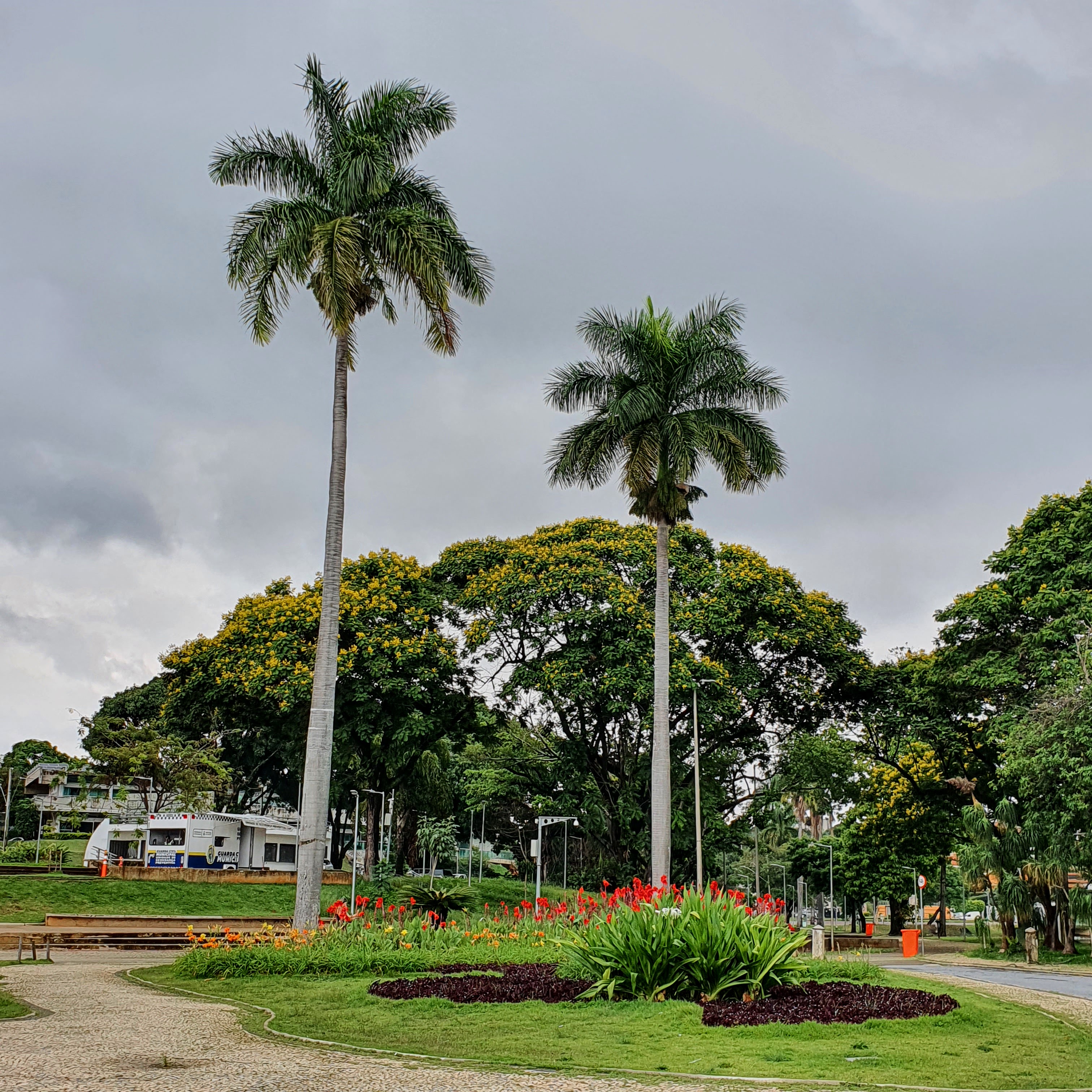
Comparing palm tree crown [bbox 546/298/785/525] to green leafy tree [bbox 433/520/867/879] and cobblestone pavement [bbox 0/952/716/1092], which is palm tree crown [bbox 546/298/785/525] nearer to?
green leafy tree [bbox 433/520/867/879]

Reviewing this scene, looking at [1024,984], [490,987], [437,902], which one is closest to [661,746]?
[437,902]

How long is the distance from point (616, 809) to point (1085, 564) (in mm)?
14848

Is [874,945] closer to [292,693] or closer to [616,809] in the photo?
[616,809]

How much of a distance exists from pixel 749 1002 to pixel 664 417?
1607 cm

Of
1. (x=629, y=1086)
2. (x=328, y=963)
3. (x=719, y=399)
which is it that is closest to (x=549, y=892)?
(x=719, y=399)

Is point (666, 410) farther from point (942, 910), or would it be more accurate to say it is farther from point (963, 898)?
point (963, 898)

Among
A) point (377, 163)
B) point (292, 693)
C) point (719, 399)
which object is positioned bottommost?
point (292, 693)

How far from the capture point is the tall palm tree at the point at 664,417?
24703 millimetres

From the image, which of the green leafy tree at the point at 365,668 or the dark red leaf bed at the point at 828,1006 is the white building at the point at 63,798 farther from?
the dark red leaf bed at the point at 828,1006

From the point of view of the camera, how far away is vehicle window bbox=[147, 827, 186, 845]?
41.7 meters

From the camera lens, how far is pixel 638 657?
30.4 m

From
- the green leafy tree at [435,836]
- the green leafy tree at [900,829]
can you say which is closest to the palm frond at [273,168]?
the green leafy tree at [900,829]

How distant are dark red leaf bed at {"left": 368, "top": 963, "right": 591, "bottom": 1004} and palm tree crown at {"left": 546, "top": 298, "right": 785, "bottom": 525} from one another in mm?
13206

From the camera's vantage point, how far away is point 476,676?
1341 inches
